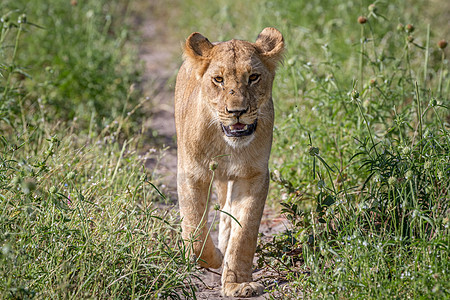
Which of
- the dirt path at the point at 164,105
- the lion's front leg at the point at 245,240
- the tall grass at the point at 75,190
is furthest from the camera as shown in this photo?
the dirt path at the point at 164,105

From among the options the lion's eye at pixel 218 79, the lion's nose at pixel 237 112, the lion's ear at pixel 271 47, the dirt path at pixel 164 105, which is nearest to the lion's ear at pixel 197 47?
the lion's eye at pixel 218 79

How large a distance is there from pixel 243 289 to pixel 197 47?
1.78 meters

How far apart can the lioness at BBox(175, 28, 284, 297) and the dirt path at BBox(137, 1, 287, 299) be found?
0.18 metres

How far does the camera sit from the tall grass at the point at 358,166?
3.62 meters

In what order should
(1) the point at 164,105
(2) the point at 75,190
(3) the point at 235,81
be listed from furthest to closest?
(1) the point at 164,105, (3) the point at 235,81, (2) the point at 75,190

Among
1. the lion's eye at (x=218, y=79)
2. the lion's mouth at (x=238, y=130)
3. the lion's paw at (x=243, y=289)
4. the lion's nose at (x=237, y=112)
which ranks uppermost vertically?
the lion's eye at (x=218, y=79)

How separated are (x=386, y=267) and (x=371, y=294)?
306 mm

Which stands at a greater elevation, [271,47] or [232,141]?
[271,47]

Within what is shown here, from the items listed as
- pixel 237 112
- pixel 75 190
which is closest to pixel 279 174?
pixel 237 112

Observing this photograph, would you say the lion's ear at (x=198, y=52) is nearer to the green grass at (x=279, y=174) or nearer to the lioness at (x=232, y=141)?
the lioness at (x=232, y=141)

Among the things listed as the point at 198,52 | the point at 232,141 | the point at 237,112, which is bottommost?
the point at 232,141

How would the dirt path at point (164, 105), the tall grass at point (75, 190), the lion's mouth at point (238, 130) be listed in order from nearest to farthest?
the tall grass at point (75, 190) < the lion's mouth at point (238, 130) < the dirt path at point (164, 105)

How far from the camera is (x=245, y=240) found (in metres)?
4.36

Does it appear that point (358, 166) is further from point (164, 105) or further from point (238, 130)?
point (164, 105)
